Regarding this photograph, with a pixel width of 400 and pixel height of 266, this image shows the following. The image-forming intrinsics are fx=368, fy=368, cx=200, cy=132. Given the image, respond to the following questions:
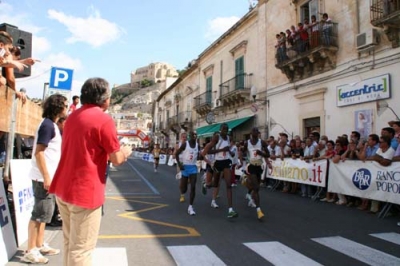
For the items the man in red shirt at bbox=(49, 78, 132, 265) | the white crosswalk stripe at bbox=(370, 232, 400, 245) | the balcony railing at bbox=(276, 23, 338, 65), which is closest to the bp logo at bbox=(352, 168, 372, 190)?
the white crosswalk stripe at bbox=(370, 232, 400, 245)

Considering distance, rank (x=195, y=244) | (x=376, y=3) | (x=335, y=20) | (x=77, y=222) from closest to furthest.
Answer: (x=77, y=222)
(x=195, y=244)
(x=376, y=3)
(x=335, y=20)

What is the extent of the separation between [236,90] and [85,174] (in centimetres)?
2177

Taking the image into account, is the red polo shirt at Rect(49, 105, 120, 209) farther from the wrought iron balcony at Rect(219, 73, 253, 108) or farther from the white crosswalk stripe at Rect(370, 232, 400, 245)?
the wrought iron balcony at Rect(219, 73, 253, 108)

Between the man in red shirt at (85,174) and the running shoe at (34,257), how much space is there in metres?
1.83

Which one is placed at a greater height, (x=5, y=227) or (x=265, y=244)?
(x=5, y=227)

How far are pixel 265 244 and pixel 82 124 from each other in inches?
154

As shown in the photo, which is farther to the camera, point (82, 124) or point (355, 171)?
point (355, 171)

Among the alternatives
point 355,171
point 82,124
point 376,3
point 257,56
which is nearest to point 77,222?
point 82,124

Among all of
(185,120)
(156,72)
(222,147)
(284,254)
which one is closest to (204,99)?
(185,120)

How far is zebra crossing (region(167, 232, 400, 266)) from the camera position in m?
4.94

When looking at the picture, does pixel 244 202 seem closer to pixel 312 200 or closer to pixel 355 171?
pixel 312 200

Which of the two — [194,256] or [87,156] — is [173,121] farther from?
[87,156]

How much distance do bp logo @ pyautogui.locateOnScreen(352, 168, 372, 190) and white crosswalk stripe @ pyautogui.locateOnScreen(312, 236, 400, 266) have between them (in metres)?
3.51

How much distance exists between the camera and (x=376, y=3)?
13141mm
